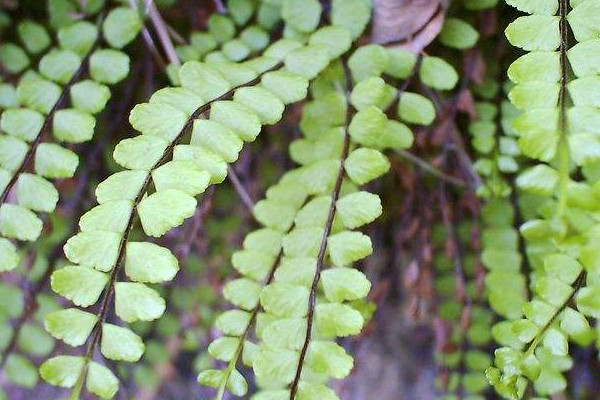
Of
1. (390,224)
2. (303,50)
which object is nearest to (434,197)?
(390,224)

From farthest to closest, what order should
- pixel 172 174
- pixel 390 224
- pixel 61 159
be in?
pixel 390 224, pixel 61 159, pixel 172 174

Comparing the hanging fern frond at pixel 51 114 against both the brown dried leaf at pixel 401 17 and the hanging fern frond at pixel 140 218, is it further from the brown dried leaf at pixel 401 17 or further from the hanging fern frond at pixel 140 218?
the brown dried leaf at pixel 401 17

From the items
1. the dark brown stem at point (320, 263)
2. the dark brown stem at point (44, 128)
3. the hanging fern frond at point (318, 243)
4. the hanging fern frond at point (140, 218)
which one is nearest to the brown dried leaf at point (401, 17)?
the hanging fern frond at point (318, 243)

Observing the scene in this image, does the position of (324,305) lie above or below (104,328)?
below

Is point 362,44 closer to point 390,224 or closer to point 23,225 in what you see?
point 390,224

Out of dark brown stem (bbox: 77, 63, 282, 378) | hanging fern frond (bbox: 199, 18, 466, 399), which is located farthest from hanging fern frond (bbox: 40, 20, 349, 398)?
hanging fern frond (bbox: 199, 18, 466, 399)

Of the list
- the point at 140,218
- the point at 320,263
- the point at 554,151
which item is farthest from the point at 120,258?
the point at 554,151

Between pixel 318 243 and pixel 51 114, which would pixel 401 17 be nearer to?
pixel 318 243
